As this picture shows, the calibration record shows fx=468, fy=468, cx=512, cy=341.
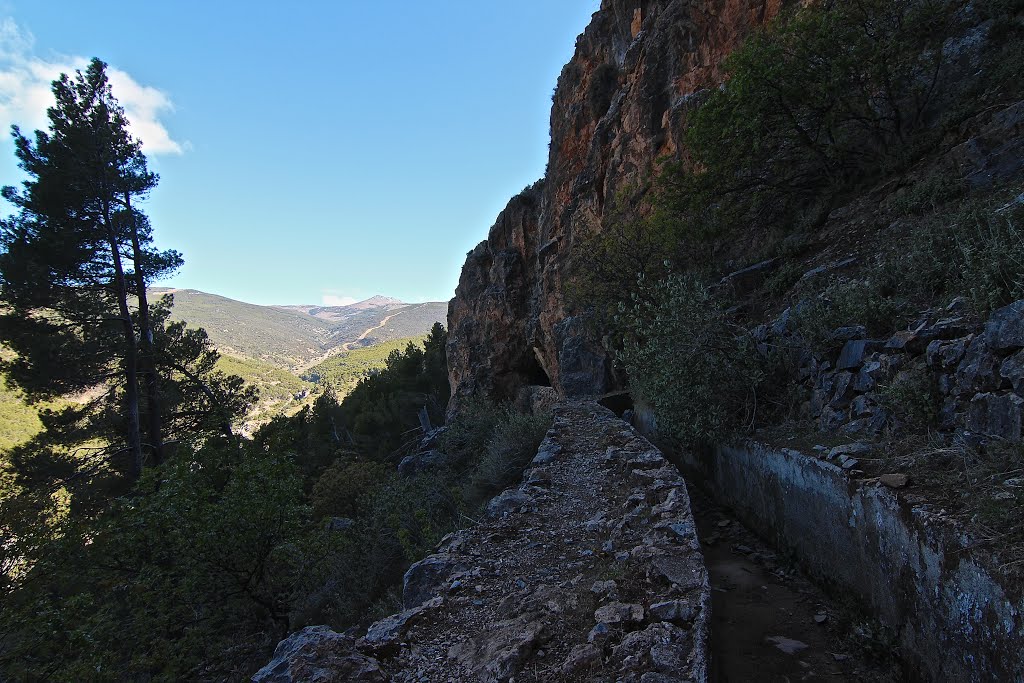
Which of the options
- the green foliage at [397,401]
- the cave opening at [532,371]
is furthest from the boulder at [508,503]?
the green foliage at [397,401]

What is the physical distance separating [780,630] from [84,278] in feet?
55.2

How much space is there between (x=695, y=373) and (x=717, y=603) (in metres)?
2.81

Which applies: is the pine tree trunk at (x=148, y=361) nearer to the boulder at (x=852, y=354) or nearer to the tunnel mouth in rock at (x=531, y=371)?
the boulder at (x=852, y=354)

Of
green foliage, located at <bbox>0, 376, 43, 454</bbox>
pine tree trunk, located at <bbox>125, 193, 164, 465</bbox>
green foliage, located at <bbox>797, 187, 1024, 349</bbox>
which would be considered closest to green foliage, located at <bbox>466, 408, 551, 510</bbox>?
green foliage, located at <bbox>797, 187, 1024, 349</bbox>

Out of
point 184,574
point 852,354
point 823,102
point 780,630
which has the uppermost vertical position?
point 823,102

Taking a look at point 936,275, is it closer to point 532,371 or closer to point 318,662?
point 318,662

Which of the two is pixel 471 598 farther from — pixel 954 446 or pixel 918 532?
pixel 954 446

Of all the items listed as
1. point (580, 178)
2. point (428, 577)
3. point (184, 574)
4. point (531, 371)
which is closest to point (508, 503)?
point (428, 577)

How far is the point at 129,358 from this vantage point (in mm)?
12414

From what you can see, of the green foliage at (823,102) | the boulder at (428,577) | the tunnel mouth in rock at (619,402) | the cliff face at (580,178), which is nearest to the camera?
the boulder at (428,577)

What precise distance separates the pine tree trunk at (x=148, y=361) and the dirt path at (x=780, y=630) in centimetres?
1457

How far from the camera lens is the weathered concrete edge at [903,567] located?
77.3 inches

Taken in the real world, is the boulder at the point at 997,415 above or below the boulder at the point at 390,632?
above

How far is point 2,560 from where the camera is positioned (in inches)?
→ 256
